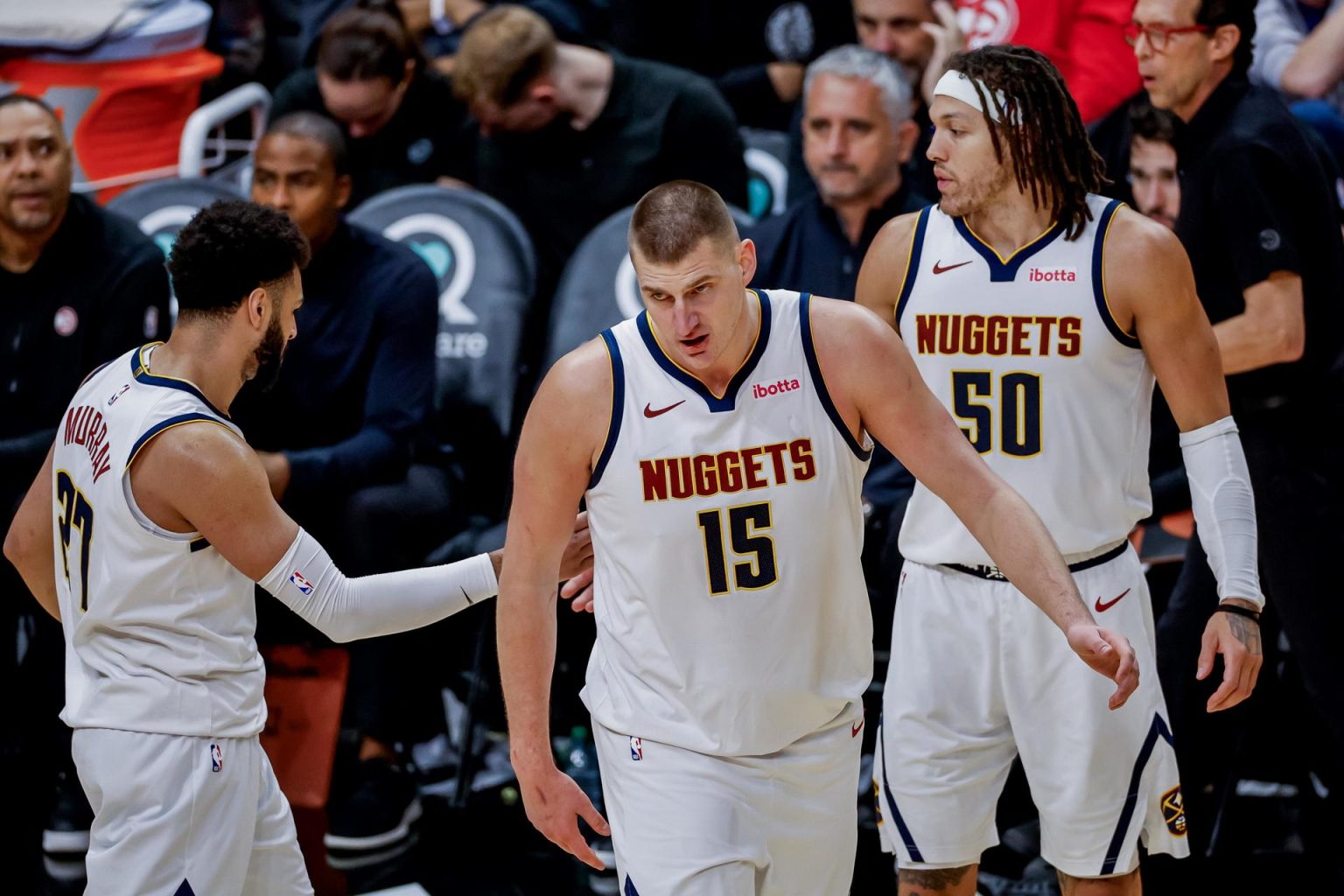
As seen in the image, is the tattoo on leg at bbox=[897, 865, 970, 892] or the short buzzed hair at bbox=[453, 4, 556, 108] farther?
the short buzzed hair at bbox=[453, 4, 556, 108]

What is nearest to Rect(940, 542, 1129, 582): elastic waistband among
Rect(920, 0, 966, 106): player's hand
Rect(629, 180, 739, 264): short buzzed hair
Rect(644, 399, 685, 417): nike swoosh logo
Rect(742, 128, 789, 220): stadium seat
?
Rect(644, 399, 685, 417): nike swoosh logo

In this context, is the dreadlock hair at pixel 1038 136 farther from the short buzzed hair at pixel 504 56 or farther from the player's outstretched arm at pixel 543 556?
the short buzzed hair at pixel 504 56

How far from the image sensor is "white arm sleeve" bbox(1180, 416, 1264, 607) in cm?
360

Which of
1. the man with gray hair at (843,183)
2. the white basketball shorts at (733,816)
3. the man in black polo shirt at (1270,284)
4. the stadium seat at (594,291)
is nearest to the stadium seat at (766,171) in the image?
the stadium seat at (594,291)

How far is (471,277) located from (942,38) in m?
1.95

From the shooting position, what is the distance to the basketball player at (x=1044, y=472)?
3607 millimetres

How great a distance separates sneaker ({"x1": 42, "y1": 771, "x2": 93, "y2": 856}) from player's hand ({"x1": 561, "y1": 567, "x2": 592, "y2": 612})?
2.36 metres

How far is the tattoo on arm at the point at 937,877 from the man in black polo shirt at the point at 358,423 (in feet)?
6.62

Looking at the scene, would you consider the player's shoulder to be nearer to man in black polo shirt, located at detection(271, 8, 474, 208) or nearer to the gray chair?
man in black polo shirt, located at detection(271, 8, 474, 208)

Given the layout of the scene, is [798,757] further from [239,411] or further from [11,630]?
[11,630]

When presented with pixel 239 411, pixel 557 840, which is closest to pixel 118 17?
pixel 239 411

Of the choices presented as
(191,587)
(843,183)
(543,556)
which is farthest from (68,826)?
(843,183)

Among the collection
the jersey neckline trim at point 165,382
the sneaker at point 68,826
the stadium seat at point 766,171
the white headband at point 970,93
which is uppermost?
the white headband at point 970,93

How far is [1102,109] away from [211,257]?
12.1ft
